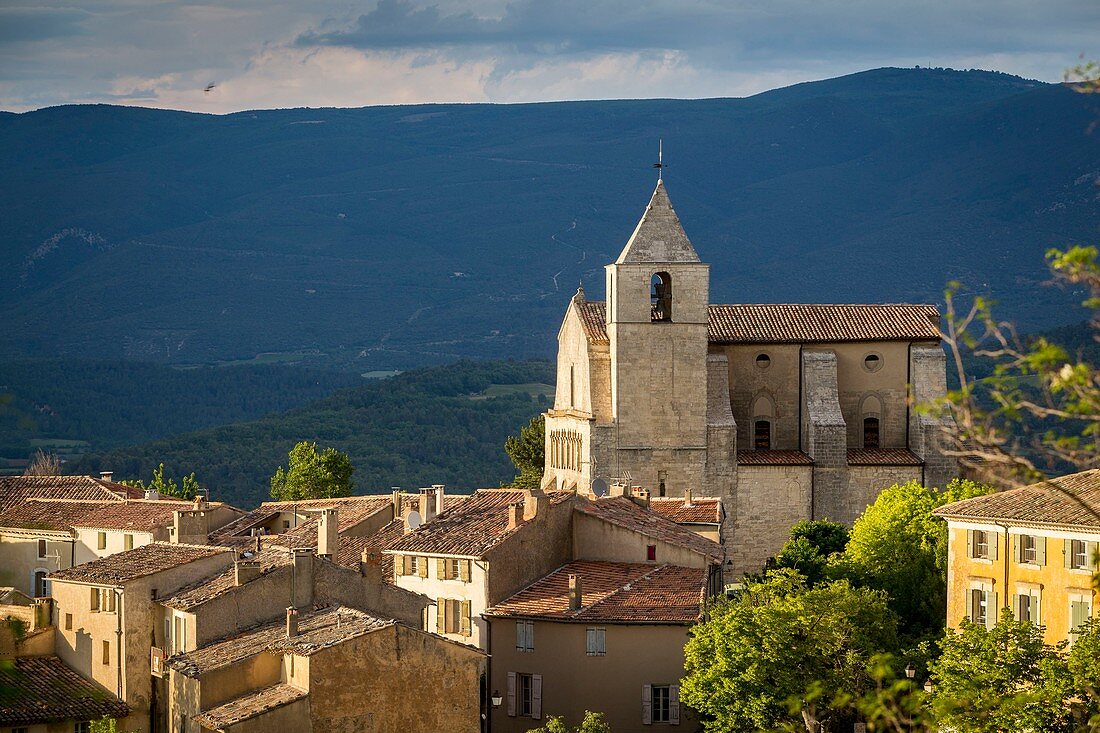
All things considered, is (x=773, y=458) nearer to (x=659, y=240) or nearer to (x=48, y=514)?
(x=659, y=240)

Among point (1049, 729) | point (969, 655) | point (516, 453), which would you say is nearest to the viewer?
point (1049, 729)

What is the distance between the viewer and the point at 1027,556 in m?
43.8

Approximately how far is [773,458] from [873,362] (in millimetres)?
5913

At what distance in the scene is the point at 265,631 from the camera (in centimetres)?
4016

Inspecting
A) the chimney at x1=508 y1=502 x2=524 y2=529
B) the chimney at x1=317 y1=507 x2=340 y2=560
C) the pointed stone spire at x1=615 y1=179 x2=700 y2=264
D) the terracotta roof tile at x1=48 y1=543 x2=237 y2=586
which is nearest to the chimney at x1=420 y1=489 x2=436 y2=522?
the chimney at x1=508 y1=502 x2=524 y2=529

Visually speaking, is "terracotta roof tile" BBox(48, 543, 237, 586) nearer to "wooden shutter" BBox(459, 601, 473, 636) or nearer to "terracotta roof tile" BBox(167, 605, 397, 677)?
"terracotta roof tile" BBox(167, 605, 397, 677)

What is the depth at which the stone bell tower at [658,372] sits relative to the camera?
3009 inches

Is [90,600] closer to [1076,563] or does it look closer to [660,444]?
[1076,563]

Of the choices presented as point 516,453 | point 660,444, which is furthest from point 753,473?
point 516,453

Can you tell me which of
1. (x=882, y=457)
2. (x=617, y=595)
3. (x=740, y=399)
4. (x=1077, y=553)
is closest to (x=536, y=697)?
(x=617, y=595)

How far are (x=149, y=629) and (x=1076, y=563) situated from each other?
1942 centimetres

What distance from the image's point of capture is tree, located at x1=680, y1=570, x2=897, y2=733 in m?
40.4

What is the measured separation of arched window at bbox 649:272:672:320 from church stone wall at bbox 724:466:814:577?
659 centimetres

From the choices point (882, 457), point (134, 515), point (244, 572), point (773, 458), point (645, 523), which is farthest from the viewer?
point (882, 457)
